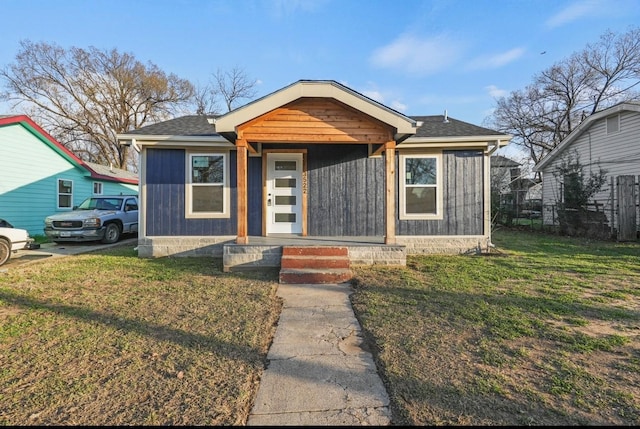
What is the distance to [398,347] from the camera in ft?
10.1

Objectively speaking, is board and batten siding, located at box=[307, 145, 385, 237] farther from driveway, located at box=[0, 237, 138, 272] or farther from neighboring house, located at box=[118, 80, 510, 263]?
driveway, located at box=[0, 237, 138, 272]

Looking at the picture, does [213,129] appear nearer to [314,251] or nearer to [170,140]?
[170,140]

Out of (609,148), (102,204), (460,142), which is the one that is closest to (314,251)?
(460,142)

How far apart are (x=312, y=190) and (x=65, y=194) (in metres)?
11.6

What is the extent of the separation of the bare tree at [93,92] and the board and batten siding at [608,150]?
101 feet

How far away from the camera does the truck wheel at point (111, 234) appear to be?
1048cm

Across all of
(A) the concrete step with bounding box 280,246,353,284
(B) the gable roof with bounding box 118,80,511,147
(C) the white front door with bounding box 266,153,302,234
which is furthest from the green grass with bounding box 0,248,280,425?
(B) the gable roof with bounding box 118,80,511,147

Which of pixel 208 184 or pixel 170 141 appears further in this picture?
pixel 208 184

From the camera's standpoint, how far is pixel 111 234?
421 inches

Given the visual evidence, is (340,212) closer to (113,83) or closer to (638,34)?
(113,83)

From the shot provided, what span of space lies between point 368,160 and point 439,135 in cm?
175

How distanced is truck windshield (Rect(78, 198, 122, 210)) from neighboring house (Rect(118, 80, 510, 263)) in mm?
4455

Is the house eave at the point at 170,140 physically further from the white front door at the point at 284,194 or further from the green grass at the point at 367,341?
the green grass at the point at 367,341

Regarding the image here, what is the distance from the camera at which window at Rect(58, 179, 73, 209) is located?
43.8 ft
